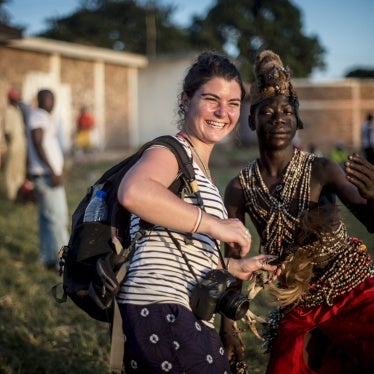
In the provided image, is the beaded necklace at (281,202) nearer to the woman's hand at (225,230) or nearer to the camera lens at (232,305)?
the camera lens at (232,305)

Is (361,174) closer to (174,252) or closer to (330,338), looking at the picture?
(330,338)

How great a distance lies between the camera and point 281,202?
123 inches

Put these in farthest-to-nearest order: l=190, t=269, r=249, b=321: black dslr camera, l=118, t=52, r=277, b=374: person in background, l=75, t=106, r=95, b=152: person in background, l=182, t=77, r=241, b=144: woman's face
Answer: l=75, t=106, r=95, b=152: person in background, l=182, t=77, r=241, b=144: woman's face, l=190, t=269, r=249, b=321: black dslr camera, l=118, t=52, r=277, b=374: person in background

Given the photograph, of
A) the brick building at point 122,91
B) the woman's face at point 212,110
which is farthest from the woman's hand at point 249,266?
the brick building at point 122,91

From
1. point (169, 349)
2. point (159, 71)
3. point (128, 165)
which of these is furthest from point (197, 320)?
point (159, 71)

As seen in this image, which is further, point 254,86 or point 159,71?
point 159,71

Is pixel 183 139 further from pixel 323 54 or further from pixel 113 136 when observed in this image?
pixel 323 54

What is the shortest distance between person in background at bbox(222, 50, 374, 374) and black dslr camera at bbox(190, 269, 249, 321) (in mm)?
432

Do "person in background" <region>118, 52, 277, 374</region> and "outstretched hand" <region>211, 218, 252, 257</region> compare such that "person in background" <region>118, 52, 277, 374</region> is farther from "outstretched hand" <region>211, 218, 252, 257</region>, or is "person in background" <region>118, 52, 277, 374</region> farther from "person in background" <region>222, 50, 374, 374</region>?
"person in background" <region>222, 50, 374, 374</region>

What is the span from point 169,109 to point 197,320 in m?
25.4

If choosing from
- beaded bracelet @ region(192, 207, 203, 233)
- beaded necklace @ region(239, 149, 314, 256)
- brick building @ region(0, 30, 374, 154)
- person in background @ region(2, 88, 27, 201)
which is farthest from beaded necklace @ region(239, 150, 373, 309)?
brick building @ region(0, 30, 374, 154)

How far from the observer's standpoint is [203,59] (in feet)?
8.73

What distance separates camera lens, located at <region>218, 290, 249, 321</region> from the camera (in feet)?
7.82

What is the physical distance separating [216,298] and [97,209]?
578mm
